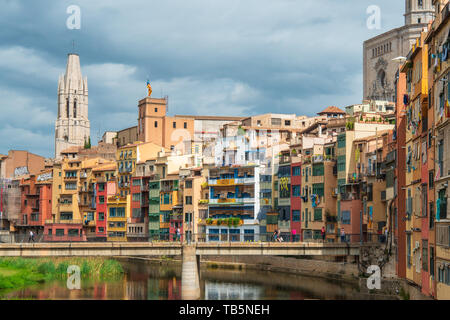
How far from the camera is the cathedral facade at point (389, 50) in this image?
148m

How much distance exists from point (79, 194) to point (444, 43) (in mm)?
93924

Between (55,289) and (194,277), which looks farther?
(55,289)

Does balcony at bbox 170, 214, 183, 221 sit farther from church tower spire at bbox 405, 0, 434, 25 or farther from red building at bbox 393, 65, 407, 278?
church tower spire at bbox 405, 0, 434, 25

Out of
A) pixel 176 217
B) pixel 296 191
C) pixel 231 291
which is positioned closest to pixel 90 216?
pixel 176 217

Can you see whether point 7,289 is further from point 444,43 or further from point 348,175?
point 444,43

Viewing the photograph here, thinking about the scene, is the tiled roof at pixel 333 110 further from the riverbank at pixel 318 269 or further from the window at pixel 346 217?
the window at pixel 346 217

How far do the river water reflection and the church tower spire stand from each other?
82290mm


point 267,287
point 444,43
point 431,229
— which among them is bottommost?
point 267,287

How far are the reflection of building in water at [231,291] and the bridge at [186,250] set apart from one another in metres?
2.95

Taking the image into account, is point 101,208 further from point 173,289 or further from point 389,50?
point 389,50

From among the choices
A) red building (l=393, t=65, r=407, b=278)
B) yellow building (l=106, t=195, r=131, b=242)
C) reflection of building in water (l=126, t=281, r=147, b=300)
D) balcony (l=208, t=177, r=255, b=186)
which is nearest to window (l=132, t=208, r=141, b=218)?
yellow building (l=106, t=195, r=131, b=242)

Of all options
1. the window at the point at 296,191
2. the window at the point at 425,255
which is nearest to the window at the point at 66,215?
the window at the point at 296,191

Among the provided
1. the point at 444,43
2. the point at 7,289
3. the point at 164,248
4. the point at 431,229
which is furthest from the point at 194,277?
the point at 444,43
